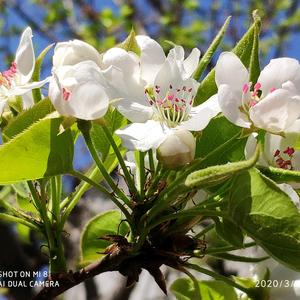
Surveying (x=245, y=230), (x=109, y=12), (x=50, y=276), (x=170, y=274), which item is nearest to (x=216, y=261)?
(x=170, y=274)

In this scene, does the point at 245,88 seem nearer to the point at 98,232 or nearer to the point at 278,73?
the point at 278,73

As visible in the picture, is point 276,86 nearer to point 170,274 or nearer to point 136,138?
point 136,138

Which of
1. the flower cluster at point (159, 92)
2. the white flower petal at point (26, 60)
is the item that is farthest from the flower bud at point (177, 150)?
the white flower petal at point (26, 60)

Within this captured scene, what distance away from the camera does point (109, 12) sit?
12.2 feet

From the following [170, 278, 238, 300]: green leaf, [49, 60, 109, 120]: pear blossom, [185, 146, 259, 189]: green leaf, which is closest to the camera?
[185, 146, 259, 189]: green leaf

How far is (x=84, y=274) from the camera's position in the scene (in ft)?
2.72

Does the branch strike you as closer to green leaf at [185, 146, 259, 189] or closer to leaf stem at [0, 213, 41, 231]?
leaf stem at [0, 213, 41, 231]

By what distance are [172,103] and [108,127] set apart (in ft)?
0.32

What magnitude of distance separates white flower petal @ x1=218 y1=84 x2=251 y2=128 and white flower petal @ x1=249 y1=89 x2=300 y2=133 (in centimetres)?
2

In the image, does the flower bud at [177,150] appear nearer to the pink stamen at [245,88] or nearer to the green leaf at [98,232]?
the pink stamen at [245,88]

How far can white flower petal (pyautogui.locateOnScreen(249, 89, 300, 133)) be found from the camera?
2.29ft

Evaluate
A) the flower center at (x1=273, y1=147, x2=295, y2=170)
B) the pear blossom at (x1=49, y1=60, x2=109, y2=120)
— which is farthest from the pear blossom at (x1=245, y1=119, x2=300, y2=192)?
the pear blossom at (x1=49, y1=60, x2=109, y2=120)

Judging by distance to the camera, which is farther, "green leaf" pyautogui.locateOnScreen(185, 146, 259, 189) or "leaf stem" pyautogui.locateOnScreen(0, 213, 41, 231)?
"leaf stem" pyautogui.locateOnScreen(0, 213, 41, 231)

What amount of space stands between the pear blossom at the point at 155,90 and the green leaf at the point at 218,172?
0.12 m
